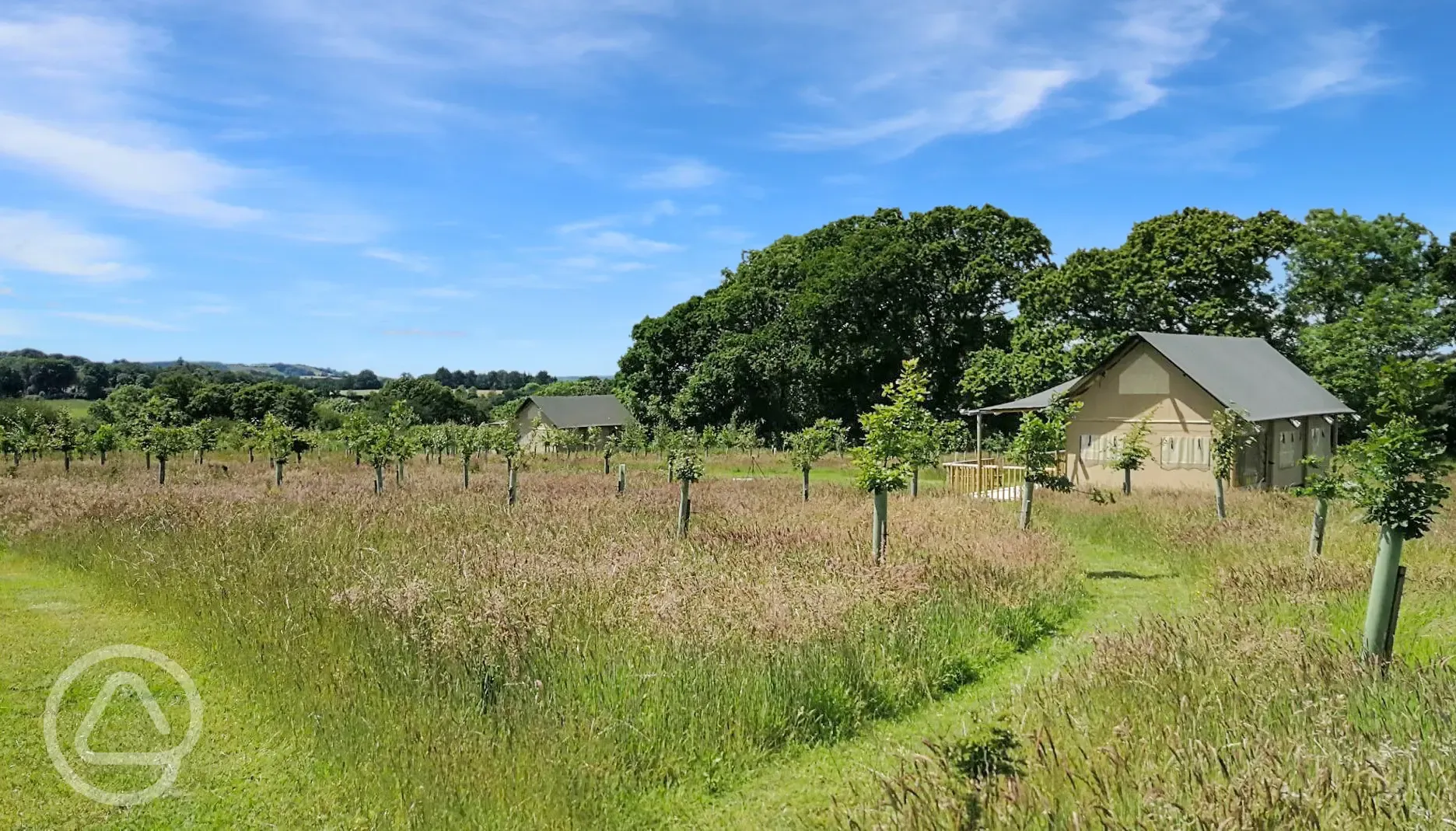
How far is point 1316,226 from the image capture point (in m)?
37.8

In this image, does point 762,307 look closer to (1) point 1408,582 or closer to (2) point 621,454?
(2) point 621,454

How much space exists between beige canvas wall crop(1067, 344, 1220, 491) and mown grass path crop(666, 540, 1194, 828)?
16.7 metres

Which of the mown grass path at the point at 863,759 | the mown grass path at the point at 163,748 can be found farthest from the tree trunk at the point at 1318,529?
the mown grass path at the point at 163,748

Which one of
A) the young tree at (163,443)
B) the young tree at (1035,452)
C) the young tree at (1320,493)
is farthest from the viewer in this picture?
the young tree at (163,443)

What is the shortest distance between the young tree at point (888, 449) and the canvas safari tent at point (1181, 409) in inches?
586

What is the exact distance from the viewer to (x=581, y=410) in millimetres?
68688

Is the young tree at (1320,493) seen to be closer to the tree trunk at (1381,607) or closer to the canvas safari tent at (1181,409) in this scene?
the tree trunk at (1381,607)

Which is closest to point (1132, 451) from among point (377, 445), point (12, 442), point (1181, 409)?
point (1181, 409)

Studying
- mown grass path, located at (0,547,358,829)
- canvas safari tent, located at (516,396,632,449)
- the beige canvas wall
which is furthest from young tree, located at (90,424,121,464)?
the beige canvas wall

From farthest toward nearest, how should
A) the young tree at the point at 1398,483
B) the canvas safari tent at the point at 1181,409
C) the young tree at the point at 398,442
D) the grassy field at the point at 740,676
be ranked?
the young tree at the point at 398,442 → the canvas safari tent at the point at 1181,409 → the young tree at the point at 1398,483 → the grassy field at the point at 740,676

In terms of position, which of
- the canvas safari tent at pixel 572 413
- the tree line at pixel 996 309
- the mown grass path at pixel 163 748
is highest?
the tree line at pixel 996 309

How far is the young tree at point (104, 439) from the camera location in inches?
1177

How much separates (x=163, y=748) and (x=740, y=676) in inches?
174

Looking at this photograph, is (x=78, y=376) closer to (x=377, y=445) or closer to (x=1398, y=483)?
(x=377, y=445)
